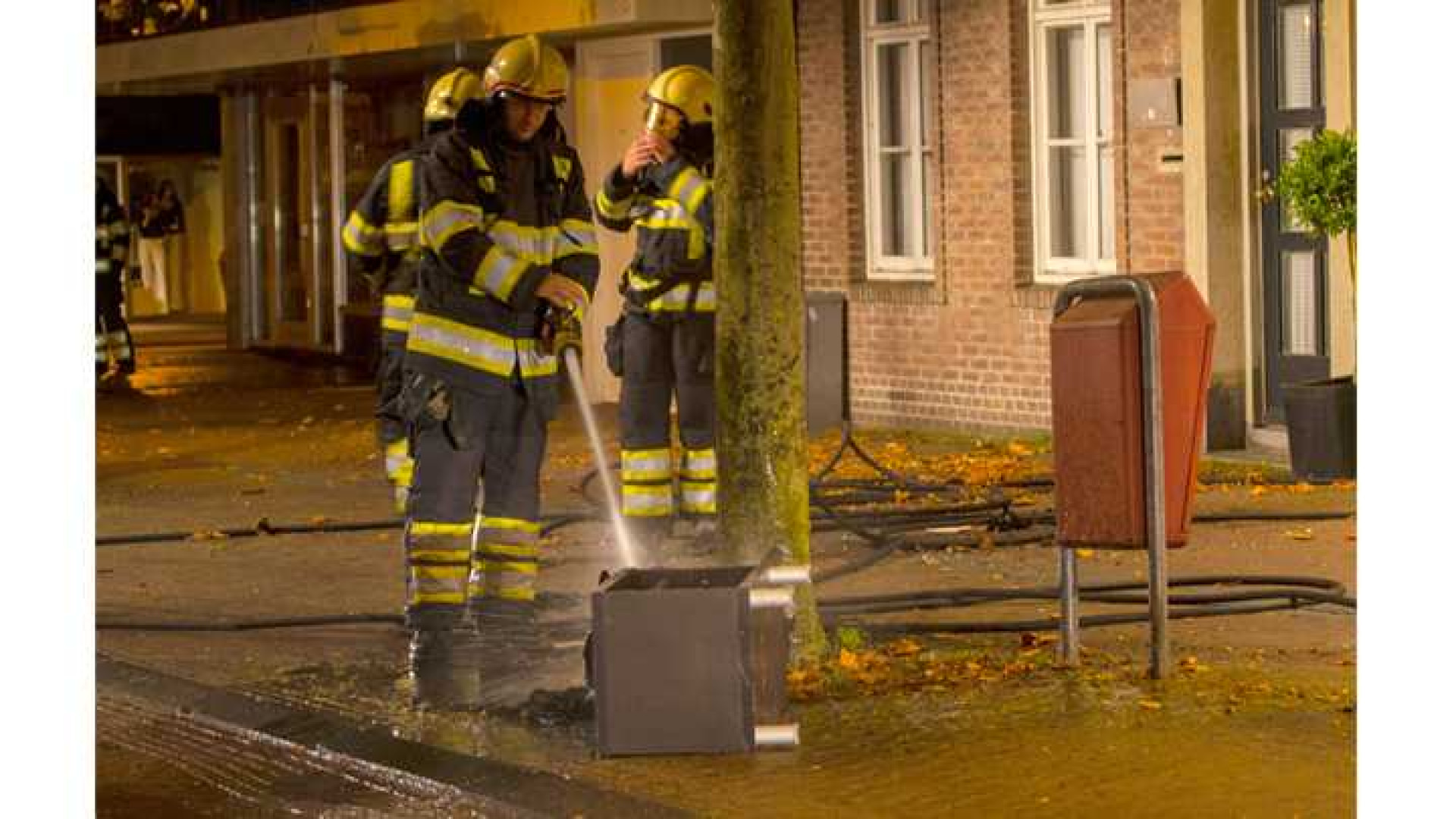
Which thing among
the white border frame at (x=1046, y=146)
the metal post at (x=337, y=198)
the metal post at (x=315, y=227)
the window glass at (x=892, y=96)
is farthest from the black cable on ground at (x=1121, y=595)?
the metal post at (x=315, y=227)

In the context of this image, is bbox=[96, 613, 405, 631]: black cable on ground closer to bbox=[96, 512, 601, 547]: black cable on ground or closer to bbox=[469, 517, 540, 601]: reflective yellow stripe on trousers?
bbox=[469, 517, 540, 601]: reflective yellow stripe on trousers

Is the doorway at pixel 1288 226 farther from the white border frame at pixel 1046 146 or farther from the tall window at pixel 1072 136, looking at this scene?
the tall window at pixel 1072 136

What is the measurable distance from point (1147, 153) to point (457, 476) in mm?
7905

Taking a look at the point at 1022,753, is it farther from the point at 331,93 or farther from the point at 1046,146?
the point at 331,93

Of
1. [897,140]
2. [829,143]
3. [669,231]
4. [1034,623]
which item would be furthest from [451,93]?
[829,143]

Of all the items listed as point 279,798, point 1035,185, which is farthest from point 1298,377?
point 279,798

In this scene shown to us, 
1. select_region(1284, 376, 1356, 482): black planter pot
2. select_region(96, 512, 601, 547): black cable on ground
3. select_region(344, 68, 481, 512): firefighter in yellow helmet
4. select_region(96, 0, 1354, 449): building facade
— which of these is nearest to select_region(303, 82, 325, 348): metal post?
select_region(96, 0, 1354, 449): building facade

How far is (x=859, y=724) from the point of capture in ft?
27.2

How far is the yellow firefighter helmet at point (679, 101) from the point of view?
12.6 m

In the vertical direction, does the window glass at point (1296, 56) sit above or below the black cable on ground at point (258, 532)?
above

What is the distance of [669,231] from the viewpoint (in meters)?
12.9

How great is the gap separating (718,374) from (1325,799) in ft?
9.53

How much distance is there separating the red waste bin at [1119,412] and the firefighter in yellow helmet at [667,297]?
14.0 feet

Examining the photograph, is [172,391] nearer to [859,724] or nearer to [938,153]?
[938,153]
